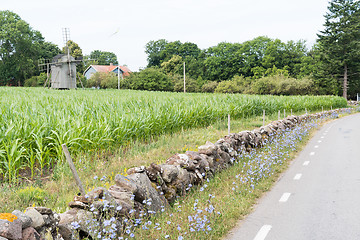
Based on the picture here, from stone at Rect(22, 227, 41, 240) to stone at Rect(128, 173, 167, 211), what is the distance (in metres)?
1.88

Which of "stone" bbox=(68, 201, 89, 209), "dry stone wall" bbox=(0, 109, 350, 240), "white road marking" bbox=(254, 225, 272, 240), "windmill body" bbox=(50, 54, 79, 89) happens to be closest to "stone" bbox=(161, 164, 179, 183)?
"dry stone wall" bbox=(0, 109, 350, 240)

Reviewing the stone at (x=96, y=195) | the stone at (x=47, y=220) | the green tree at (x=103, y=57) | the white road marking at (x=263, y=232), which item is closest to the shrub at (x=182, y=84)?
the green tree at (x=103, y=57)

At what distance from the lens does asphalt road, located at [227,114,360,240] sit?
4719mm

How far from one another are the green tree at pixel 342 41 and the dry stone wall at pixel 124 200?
62060mm

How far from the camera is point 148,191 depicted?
4832 millimetres

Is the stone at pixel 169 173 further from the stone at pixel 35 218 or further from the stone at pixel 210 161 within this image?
the stone at pixel 35 218

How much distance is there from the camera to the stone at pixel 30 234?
2914 mm

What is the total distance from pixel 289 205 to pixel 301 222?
87 centimetres

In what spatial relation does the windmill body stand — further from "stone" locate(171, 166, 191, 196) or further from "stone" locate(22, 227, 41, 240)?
"stone" locate(22, 227, 41, 240)

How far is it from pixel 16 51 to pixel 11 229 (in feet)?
274

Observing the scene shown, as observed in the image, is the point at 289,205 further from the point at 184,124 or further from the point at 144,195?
the point at 184,124

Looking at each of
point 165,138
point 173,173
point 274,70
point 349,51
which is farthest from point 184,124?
point 274,70

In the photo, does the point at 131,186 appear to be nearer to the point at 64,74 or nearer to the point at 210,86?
the point at 64,74

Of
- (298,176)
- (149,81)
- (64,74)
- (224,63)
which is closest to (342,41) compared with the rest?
(224,63)
